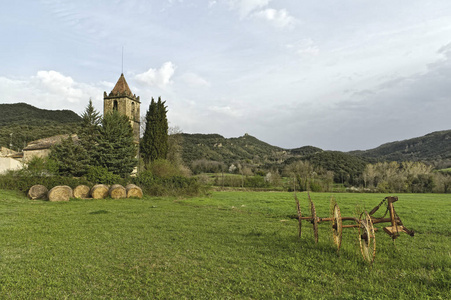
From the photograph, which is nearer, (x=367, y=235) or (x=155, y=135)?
(x=367, y=235)

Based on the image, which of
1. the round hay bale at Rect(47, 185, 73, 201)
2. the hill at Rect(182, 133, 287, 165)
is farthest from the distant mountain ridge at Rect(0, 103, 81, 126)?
the round hay bale at Rect(47, 185, 73, 201)

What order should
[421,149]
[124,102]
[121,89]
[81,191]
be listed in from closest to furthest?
1. [81,191]
2. [124,102]
3. [121,89]
4. [421,149]

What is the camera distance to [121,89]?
4469cm

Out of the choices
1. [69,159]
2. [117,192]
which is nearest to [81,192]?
[117,192]

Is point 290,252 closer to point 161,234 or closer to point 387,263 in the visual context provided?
point 387,263

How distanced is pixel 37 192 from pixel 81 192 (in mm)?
2590

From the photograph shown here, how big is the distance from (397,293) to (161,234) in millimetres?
6313

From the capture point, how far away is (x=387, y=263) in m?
5.45

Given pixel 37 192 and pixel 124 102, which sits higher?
pixel 124 102

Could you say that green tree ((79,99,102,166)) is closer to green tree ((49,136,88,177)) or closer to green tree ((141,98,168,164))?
green tree ((49,136,88,177))

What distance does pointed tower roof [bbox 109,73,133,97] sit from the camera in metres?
43.9

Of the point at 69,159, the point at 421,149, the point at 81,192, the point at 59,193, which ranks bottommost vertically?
the point at 81,192

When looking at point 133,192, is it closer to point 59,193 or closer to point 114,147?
point 59,193

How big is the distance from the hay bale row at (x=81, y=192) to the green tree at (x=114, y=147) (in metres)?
7.38
